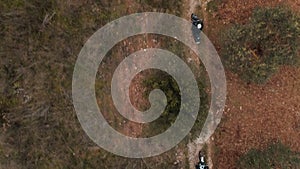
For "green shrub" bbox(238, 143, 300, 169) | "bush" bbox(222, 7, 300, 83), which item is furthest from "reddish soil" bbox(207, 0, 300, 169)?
"bush" bbox(222, 7, 300, 83)

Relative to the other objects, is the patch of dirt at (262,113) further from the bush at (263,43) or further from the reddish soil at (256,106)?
the bush at (263,43)

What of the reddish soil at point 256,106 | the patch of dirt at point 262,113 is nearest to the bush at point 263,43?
the reddish soil at point 256,106

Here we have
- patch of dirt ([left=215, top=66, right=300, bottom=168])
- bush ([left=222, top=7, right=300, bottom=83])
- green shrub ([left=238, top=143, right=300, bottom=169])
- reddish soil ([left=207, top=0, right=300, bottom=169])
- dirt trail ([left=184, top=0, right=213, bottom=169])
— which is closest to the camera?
bush ([left=222, top=7, right=300, bottom=83])

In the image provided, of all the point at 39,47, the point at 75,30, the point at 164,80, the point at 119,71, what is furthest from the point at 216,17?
the point at 39,47

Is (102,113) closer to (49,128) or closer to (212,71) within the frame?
(49,128)

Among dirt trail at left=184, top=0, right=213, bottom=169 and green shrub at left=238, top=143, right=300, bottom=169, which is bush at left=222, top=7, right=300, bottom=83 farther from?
green shrub at left=238, top=143, right=300, bottom=169

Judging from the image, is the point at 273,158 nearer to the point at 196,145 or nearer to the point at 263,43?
the point at 196,145
